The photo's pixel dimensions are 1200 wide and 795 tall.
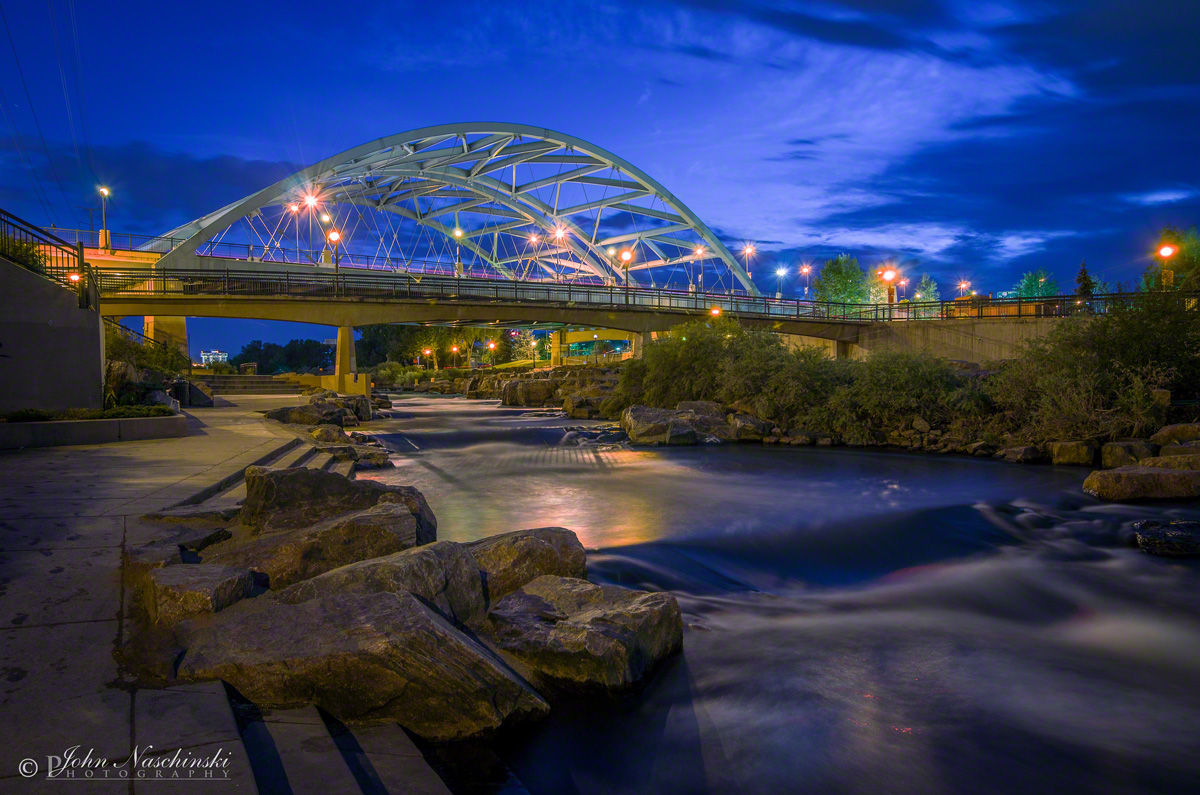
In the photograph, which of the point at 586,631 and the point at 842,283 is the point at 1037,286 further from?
the point at 586,631

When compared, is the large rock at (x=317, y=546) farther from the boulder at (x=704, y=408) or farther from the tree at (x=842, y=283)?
the tree at (x=842, y=283)

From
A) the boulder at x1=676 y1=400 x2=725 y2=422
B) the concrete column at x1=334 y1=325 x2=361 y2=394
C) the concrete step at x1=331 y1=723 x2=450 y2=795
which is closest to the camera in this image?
the concrete step at x1=331 y1=723 x2=450 y2=795

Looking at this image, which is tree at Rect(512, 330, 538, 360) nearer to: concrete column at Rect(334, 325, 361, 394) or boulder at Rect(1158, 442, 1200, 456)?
concrete column at Rect(334, 325, 361, 394)

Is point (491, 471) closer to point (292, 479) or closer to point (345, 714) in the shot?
point (292, 479)

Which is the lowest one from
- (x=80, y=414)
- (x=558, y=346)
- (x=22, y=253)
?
(x=80, y=414)

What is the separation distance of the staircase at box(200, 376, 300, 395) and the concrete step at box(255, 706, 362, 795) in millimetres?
37459

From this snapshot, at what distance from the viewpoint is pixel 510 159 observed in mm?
65500

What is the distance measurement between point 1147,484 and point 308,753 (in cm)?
1341

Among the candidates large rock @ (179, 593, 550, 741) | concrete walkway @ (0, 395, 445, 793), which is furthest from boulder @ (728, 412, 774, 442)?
large rock @ (179, 593, 550, 741)

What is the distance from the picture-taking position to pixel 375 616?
12.6 ft

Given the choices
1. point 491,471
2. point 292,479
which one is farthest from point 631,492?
point 292,479

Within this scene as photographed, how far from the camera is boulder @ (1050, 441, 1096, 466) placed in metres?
16.2

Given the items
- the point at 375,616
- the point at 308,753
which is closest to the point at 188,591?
the point at 375,616

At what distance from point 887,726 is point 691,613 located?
2.35 m
